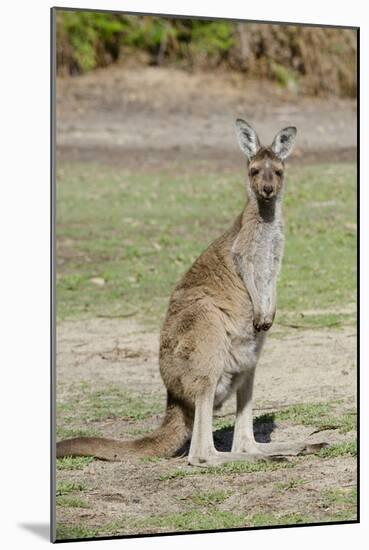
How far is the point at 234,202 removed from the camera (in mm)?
11609

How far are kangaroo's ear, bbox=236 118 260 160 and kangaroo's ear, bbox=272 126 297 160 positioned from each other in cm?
9

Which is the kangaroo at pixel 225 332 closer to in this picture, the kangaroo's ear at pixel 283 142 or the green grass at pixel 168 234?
the kangaroo's ear at pixel 283 142

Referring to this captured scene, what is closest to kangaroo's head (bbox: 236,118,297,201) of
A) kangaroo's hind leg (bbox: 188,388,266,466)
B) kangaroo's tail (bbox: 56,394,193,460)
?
kangaroo's hind leg (bbox: 188,388,266,466)

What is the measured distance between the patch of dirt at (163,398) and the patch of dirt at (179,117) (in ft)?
14.5

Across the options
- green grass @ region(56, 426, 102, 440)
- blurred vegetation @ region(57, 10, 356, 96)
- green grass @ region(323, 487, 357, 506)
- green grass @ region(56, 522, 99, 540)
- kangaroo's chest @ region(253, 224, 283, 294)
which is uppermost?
blurred vegetation @ region(57, 10, 356, 96)

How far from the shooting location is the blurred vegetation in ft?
41.1

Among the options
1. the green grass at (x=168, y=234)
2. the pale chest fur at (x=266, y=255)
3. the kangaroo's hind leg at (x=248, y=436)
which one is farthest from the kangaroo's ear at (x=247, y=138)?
the green grass at (x=168, y=234)

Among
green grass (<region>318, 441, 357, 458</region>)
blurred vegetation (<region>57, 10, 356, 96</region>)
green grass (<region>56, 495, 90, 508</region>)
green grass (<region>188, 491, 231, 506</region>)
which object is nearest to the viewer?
green grass (<region>56, 495, 90, 508</region>)

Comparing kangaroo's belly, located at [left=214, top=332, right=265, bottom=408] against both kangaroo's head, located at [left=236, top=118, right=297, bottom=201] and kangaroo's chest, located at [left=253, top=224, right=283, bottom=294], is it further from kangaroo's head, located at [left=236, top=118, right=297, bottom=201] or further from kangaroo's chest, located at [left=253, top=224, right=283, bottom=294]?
kangaroo's head, located at [left=236, top=118, right=297, bottom=201]

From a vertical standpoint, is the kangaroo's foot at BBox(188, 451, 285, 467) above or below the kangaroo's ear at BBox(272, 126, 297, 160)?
below

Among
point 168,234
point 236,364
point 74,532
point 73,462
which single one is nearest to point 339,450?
point 236,364

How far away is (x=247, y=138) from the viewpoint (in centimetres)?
577

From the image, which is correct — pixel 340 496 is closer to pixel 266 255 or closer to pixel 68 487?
pixel 266 255

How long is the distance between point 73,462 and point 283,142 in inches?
71.0
